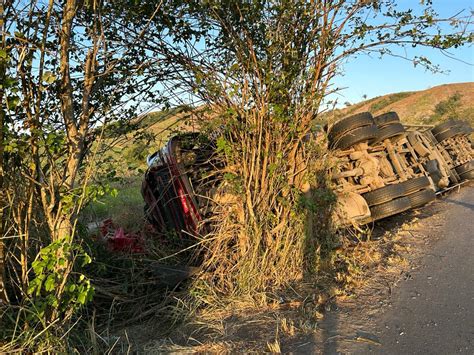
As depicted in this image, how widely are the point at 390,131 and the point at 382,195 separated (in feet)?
5.85

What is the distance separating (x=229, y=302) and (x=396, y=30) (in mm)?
3792

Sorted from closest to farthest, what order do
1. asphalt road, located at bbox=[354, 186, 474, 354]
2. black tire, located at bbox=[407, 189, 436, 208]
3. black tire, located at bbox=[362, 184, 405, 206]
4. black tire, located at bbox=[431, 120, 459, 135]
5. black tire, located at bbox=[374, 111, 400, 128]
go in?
1. asphalt road, located at bbox=[354, 186, 474, 354]
2. black tire, located at bbox=[362, 184, 405, 206]
3. black tire, located at bbox=[407, 189, 436, 208]
4. black tire, located at bbox=[374, 111, 400, 128]
5. black tire, located at bbox=[431, 120, 459, 135]

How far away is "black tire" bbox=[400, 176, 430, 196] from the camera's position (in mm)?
7441

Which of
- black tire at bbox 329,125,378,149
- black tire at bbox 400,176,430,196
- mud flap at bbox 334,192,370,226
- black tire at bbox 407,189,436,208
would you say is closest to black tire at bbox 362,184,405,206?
mud flap at bbox 334,192,370,226

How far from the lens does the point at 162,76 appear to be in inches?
209

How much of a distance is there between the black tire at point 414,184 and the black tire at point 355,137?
1.01 m

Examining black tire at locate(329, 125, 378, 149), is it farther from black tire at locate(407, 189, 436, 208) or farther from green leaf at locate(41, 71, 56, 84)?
green leaf at locate(41, 71, 56, 84)

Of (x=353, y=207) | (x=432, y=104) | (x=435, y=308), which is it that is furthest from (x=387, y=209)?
(x=432, y=104)

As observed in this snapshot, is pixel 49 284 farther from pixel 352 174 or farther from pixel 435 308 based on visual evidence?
pixel 352 174

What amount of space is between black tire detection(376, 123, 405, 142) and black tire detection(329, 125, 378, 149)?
2.25ft

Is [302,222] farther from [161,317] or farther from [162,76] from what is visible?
[162,76]

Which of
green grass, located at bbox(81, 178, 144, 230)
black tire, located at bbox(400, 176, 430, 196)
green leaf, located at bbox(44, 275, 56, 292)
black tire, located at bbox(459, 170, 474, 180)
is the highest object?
green grass, located at bbox(81, 178, 144, 230)

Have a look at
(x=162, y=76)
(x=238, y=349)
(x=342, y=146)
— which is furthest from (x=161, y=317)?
(x=342, y=146)

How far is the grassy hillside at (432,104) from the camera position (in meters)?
34.2
